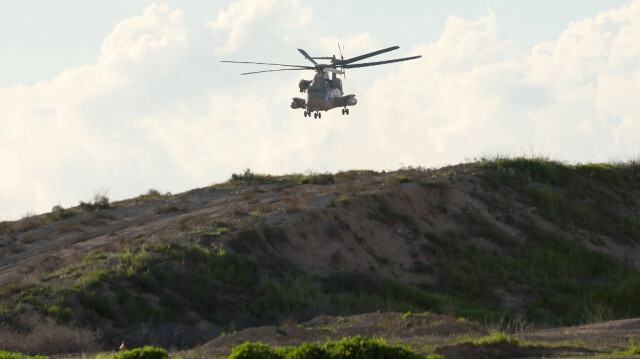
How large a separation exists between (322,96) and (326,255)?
14067 mm

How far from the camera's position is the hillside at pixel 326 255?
1298 inches

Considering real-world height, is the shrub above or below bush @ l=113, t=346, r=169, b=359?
below

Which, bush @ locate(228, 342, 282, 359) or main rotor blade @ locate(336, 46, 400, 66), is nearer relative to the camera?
bush @ locate(228, 342, 282, 359)

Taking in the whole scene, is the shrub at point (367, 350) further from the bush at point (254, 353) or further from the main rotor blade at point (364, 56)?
the main rotor blade at point (364, 56)

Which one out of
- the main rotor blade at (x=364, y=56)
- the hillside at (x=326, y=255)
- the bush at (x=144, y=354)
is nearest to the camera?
the bush at (x=144, y=354)

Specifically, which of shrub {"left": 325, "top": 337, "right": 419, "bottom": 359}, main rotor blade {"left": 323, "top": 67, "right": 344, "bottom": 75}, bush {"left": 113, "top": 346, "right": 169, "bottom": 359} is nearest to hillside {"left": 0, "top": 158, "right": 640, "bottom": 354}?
main rotor blade {"left": 323, "top": 67, "right": 344, "bottom": 75}

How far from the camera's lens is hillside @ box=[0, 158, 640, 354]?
3297cm

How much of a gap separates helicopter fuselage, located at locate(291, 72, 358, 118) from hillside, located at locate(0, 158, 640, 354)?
11.0 feet

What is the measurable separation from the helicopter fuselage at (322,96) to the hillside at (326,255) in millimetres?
3344

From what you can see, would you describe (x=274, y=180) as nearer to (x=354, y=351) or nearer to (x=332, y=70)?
(x=332, y=70)

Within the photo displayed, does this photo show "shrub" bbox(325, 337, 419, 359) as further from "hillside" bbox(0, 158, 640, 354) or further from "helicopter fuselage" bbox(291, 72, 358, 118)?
"helicopter fuselage" bbox(291, 72, 358, 118)

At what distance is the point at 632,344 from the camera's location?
74.2 ft

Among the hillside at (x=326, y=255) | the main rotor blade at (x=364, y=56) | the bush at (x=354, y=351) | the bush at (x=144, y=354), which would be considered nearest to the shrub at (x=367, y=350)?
the bush at (x=354, y=351)

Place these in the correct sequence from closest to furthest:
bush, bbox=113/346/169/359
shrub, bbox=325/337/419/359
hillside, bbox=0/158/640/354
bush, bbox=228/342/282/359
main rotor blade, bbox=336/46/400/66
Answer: shrub, bbox=325/337/419/359 → bush, bbox=228/342/282/359 → bush, bbox=113/346/169/359 → hillside, bbox=0/158/640/354 → main rotor blade, bbox=336/46/400/66
